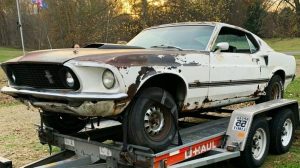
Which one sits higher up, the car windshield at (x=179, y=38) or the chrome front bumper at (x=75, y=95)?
the car windshield at (x=179, y=38)

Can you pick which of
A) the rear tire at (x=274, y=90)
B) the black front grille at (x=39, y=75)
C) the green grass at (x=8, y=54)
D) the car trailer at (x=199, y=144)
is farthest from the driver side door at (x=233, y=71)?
the green grass at (x=8, y=54)

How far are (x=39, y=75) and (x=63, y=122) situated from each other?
131 centimetres

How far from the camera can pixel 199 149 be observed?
486 centimetres

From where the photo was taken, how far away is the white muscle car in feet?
13.2

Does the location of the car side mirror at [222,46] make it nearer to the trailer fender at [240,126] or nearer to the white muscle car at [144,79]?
the white muscle car at [144,79]

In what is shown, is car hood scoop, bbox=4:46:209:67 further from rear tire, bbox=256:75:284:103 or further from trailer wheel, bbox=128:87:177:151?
rear tire, bbox=256:75:284:103

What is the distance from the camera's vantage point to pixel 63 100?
4.22m

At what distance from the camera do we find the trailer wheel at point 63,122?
5.40 meters

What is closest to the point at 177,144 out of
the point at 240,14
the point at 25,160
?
the point at 25,160

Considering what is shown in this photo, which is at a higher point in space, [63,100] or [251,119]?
[63,100]

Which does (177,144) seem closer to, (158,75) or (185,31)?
(158,75)

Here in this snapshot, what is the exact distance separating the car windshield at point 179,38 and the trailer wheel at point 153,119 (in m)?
1.01

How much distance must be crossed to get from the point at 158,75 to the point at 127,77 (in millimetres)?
539

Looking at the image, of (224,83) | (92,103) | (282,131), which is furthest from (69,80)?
(282,131)
